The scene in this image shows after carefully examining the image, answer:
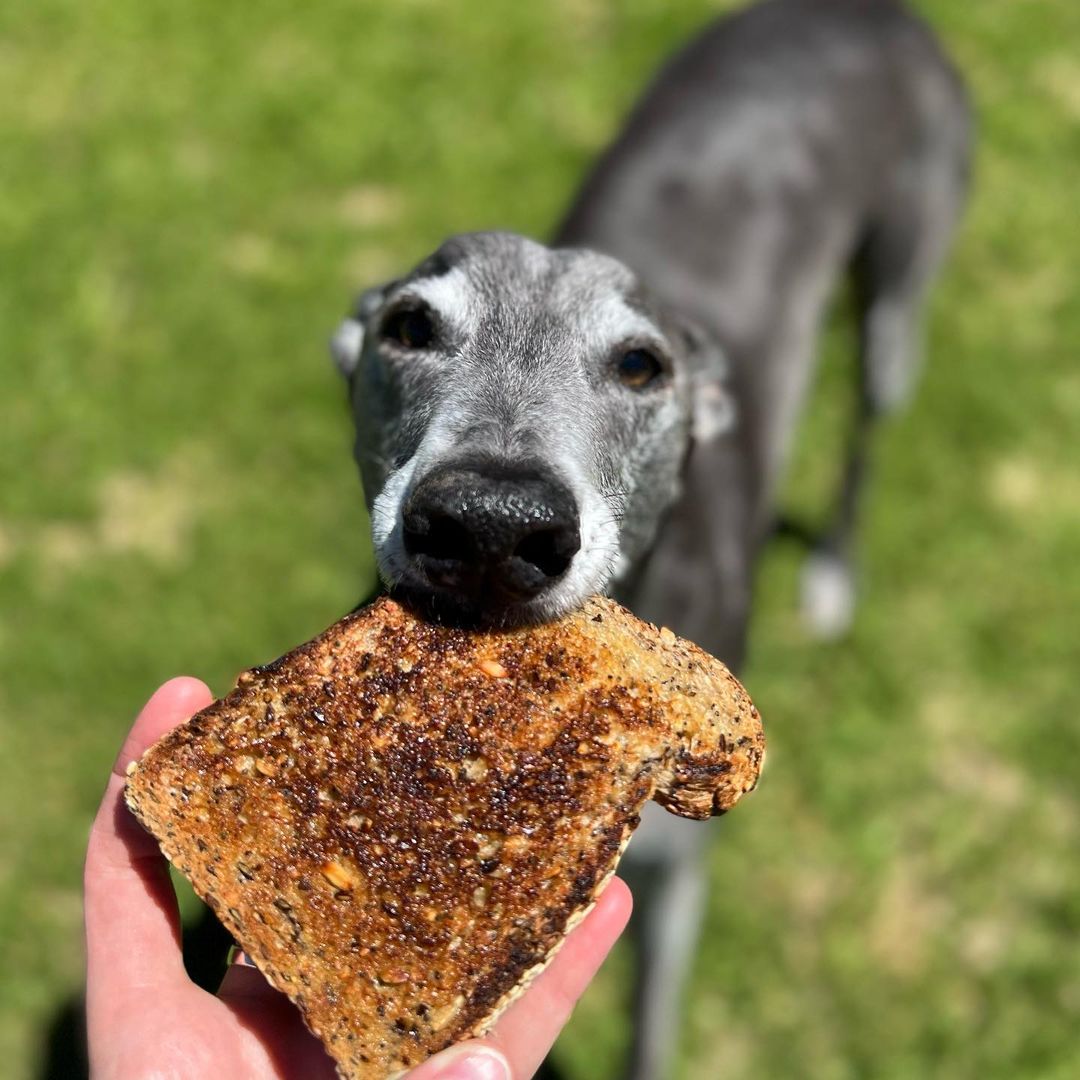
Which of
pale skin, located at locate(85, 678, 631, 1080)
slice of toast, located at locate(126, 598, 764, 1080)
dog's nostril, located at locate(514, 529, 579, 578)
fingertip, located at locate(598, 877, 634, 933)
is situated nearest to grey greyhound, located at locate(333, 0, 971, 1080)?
dog's nostril, located at locate(514, 529, 579, 578)

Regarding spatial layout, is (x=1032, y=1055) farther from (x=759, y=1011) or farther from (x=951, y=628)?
(x=951, y=628)

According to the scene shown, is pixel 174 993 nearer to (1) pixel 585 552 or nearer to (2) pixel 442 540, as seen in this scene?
(2) pixel 442 540

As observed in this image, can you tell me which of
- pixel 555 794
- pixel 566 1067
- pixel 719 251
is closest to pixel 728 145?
pixel 719 251

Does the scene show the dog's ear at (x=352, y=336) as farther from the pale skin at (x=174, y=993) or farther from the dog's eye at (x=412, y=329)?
the pale skin at (x=174, y=993)

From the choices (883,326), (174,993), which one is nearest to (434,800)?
(174,993)

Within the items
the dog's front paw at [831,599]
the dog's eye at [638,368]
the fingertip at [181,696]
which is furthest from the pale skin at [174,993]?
the dog's front paw at [831,599]
